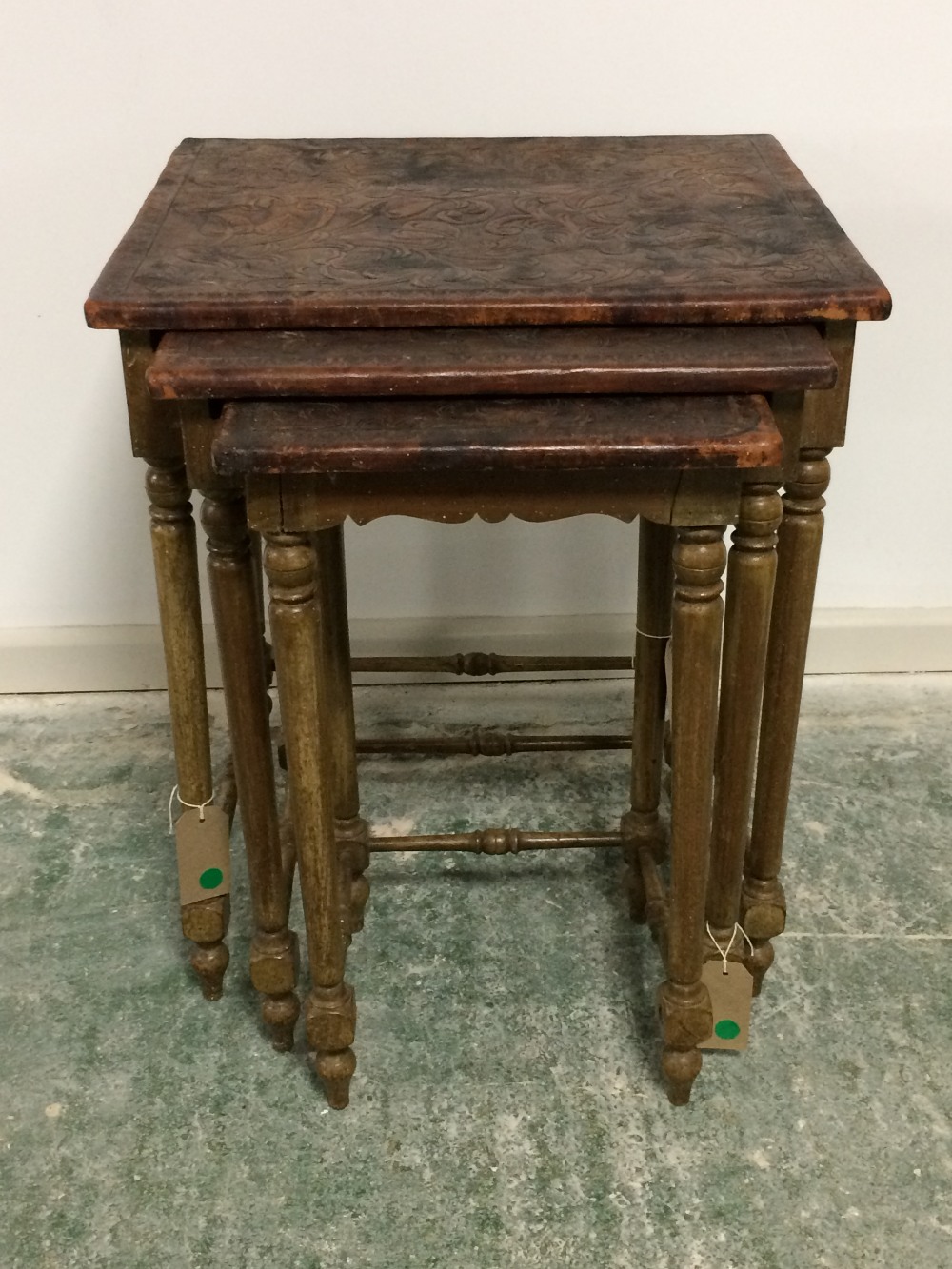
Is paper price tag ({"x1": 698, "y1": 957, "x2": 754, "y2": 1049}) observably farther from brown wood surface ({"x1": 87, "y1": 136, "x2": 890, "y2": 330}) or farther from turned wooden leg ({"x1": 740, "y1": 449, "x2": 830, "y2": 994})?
brown wood surface ({"x1": 87, "y1": 136, "x2": 890, "y2": 330})

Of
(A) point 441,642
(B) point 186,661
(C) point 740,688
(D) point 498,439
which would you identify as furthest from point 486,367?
(A) point 441,642

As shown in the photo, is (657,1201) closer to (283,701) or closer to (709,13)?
(283,701)

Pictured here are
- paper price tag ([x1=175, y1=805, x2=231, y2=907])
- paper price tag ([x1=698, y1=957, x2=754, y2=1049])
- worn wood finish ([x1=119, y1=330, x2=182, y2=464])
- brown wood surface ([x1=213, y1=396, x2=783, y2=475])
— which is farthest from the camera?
paper price tag ([x1=175, y1=805, x2=231, y2=907])

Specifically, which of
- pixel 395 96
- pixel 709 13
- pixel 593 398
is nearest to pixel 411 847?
pixel 593 398

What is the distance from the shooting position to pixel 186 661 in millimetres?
1510

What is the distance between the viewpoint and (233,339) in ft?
4.01

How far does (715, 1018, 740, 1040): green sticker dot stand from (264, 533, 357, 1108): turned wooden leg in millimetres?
395

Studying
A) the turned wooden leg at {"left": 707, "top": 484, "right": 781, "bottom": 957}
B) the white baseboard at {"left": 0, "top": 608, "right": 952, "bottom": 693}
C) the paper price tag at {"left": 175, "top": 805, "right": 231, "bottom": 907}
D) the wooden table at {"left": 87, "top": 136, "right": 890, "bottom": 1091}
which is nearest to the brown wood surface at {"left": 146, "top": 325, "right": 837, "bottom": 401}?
the wooden table at {"left": 87, "top": 136, "right": 890, "bottom": 1091}

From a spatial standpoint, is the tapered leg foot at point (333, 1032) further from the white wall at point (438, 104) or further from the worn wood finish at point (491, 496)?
the white wall at point (438, 104)

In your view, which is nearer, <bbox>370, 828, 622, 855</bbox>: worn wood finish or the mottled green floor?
the mottled green floor

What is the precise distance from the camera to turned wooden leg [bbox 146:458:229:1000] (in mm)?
1423

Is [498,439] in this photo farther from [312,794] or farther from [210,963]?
[210,963]

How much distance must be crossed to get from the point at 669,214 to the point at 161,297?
0.53 m

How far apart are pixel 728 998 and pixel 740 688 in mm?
363
